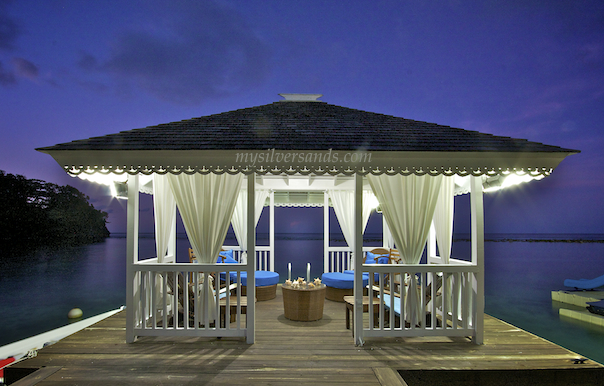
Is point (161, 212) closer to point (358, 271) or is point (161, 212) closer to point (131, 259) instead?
point (131, 259)

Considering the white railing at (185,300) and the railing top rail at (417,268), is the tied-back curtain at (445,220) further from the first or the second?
the white railing at (185,300)

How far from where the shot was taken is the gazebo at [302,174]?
12.0 ft

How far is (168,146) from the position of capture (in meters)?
3.68

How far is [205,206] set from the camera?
409 centimetres

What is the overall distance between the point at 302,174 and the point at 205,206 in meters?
1.37

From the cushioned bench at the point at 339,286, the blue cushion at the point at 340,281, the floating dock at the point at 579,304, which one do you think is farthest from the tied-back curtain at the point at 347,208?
the floating dock at the point at 579,304

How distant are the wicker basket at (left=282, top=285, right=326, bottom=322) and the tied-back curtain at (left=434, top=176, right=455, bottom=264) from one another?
6.26 feet

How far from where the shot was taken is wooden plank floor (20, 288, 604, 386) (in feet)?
9.95

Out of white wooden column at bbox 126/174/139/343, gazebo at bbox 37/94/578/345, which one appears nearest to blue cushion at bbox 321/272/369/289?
gazebo at bbox 37/94/578/345

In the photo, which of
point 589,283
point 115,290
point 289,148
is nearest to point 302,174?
point 289,148

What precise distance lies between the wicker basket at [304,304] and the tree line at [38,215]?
128 feet

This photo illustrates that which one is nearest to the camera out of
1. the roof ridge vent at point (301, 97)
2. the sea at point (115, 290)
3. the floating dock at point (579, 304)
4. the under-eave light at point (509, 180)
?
the under-eave light at point (509, 180)

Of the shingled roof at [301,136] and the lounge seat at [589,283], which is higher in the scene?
the shingled roof at [301,136]

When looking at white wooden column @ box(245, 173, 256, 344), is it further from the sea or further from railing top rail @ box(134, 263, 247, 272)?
the sea
